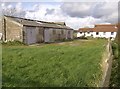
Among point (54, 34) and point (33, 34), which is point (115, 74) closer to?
point (33, 34)

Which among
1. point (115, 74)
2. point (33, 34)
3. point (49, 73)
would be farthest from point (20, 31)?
point (115, 74)

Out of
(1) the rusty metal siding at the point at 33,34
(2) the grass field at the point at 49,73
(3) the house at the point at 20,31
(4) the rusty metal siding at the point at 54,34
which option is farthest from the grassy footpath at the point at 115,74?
(4) the rusty metal siding at the point at 54,34

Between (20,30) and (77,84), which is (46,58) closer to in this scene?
(77,84)

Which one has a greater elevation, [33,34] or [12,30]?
[12,30]

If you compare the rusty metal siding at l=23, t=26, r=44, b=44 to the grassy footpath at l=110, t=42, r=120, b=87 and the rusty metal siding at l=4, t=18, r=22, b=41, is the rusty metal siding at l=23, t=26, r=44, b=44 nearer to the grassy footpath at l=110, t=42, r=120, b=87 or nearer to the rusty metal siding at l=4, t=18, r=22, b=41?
the rusty metal siding at l=4, t=18, r=22, b=41

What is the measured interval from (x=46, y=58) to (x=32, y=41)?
77.5ft

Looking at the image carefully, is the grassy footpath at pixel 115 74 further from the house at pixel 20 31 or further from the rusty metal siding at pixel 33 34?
the rusty metal siding at pixel 33 34

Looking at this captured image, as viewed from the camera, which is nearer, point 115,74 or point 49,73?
point 115,74

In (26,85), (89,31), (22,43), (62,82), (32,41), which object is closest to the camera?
(26,85)

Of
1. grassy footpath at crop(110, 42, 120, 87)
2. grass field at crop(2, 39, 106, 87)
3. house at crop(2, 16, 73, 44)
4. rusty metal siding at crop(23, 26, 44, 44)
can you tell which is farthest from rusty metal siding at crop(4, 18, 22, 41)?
grassy footpath at crop(110, 42, 120, 87)

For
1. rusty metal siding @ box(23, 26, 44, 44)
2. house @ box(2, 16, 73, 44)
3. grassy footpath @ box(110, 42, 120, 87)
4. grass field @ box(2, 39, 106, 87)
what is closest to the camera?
grassy footpath @ box(110, 42, 120, 87)

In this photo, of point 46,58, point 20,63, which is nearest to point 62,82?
point 20,63

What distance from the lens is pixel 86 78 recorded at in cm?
939

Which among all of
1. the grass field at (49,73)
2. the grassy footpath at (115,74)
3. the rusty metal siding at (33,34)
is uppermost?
the rusty metal siding at (33,34)
